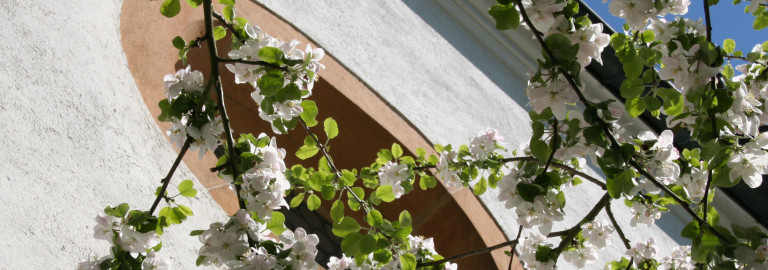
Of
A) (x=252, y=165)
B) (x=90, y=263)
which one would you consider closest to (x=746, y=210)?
(x=252, y=165)

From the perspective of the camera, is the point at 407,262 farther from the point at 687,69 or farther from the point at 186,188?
the point at 687,69

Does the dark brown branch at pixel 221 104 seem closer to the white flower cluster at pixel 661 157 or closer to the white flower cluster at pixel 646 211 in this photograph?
the white flower cluster at pixel 661 157

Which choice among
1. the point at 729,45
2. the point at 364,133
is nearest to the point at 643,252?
the point at 729,45

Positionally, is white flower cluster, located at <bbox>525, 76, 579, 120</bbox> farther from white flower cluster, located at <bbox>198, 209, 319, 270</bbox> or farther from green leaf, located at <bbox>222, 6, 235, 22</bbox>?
green leaf, located at <bbox>222, 6, 235, 22</bbox>

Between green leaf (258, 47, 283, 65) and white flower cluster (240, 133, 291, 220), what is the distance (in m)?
0.18

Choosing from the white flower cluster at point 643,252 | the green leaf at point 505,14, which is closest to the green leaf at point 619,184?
the green leaf at point 505,14

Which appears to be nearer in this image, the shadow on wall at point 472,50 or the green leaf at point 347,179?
the green leaf at point 347,179

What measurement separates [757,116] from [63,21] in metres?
1.93

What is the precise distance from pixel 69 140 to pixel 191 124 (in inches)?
27.8

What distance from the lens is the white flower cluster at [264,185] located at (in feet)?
4.59

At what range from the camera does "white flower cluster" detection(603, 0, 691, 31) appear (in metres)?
1.46

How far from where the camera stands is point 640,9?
1.46 m

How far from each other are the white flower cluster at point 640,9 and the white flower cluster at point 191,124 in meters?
0.85

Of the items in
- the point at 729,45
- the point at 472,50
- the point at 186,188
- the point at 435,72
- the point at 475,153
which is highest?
the point at 472,50
